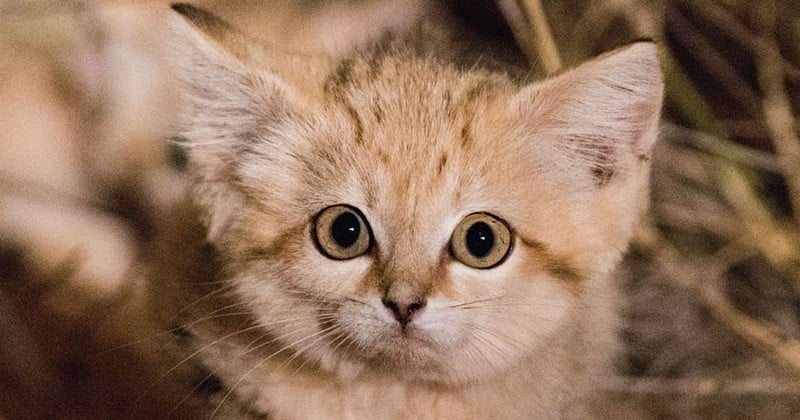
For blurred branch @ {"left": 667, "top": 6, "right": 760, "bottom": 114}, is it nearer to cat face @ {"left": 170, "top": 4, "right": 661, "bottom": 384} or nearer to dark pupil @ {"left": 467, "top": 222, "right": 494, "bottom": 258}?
cat face @ {"left": 170, "top": 4, "right": 661, "bottom": 384}

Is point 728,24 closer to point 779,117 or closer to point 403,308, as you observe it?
point 779,117

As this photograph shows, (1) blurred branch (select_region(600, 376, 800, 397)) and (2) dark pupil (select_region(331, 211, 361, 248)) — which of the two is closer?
(2) dark pupil (select_region(331, 211, 361, 248))

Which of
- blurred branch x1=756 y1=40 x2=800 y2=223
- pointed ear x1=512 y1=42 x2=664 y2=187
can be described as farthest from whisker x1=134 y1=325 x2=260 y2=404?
blurred branch x1=756 y1=40 x2=800 y2=223

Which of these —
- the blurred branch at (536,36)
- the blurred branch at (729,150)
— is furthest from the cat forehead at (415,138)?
the blurred branch at (729,150)

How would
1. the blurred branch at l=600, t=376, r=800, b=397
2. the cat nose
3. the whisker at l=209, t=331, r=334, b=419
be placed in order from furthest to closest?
the blurred branch at l=600, t=376, r=800, b=397 → the whisker at l=209, t=331, r=334, b=419 → the cat nose

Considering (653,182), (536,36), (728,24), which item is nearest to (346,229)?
(536,36)

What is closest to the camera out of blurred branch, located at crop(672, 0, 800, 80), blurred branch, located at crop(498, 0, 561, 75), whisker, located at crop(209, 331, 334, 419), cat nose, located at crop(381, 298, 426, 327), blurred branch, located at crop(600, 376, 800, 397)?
cat nose, located at crop(381, 298, 426, 327)

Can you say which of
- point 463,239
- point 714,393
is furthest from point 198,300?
point 714,393

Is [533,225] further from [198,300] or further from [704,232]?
[704,232]
